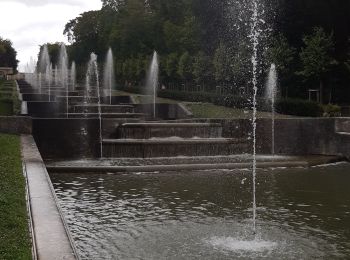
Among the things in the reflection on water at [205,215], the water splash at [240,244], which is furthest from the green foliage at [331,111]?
the water splash at [240,244]

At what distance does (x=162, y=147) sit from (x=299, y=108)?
10.5 meters

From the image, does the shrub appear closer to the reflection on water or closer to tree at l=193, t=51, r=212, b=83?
the reflection on water

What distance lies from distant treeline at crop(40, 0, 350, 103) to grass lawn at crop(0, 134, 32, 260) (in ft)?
76.3

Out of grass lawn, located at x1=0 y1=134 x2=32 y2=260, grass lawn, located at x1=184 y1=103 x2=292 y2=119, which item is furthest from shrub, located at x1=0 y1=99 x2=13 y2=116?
grass lawn, located at x1=0 y1=134 x2=32 y2=260

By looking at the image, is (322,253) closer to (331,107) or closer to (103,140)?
(103,140)

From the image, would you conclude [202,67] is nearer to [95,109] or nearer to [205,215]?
[95,109]

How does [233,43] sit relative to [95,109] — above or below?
above

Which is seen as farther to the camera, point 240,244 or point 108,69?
point 108,69

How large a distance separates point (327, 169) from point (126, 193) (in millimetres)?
7193

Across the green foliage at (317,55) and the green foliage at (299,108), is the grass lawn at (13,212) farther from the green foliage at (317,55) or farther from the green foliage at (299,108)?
the green foliage at (317,55)

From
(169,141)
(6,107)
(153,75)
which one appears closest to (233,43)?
(153,75)

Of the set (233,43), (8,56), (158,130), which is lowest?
(158,130)

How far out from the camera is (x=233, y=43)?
38.8 meters

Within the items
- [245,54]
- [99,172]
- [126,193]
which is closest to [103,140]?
[99,172]
